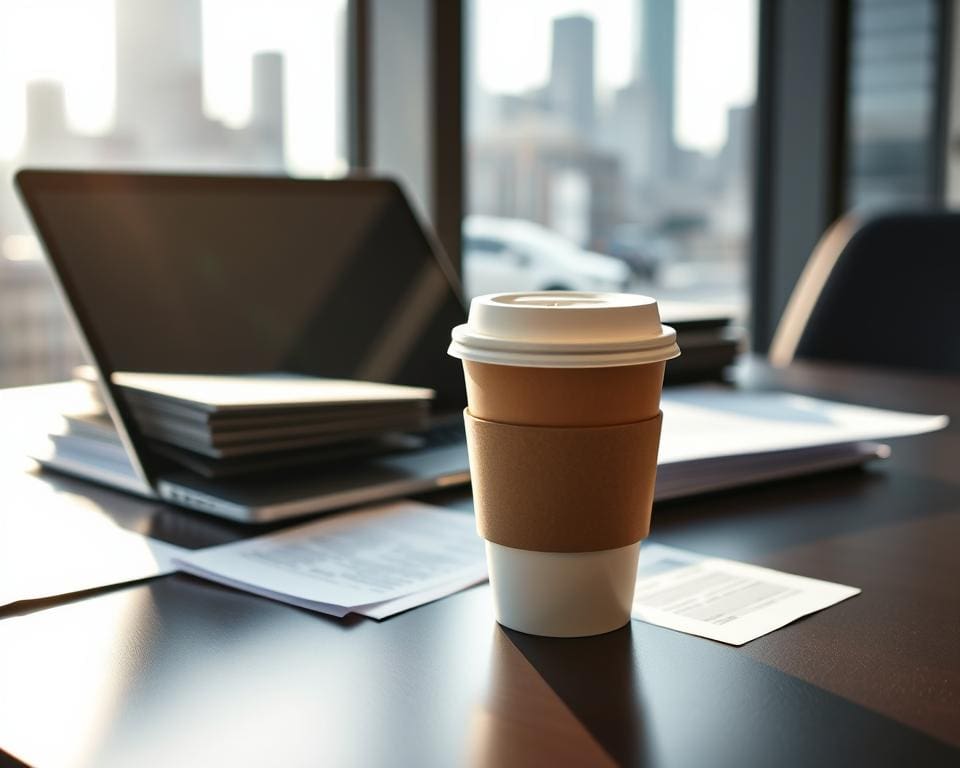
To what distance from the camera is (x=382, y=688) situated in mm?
415

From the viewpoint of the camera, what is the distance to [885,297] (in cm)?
152

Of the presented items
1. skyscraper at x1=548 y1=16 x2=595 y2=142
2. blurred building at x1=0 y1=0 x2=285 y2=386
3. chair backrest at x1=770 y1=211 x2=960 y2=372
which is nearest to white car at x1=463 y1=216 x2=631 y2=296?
skyscraper at x1=548 y1=16 x2=595 y2=142

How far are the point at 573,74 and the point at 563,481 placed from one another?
2.07 m

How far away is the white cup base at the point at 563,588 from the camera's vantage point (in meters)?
0.45

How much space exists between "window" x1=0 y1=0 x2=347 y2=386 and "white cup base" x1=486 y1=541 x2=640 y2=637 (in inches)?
43.9

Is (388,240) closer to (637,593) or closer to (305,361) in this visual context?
(305,361)

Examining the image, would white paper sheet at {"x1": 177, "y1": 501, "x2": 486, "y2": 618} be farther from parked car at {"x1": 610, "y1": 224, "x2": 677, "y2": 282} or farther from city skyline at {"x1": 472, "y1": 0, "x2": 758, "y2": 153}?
parked car at {"x1": 610, "y1": 224, "x2": 677, "y2": 282}

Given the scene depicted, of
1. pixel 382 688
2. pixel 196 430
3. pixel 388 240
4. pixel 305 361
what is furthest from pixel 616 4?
pixel 382 688

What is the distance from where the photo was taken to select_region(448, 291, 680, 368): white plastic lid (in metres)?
0.43

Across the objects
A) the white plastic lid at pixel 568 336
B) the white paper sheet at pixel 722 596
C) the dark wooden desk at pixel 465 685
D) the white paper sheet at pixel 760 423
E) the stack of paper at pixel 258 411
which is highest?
the white plastic lid at pixel 568 336

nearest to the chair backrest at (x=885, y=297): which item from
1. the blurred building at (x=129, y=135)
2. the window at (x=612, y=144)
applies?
the window at (x=612, y=144)

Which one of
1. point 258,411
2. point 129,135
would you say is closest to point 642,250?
point 129,135

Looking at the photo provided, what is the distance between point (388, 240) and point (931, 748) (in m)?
0.67

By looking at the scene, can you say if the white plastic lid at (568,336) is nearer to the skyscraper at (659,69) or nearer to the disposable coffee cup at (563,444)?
the disposable coffee cup at (563,444)
